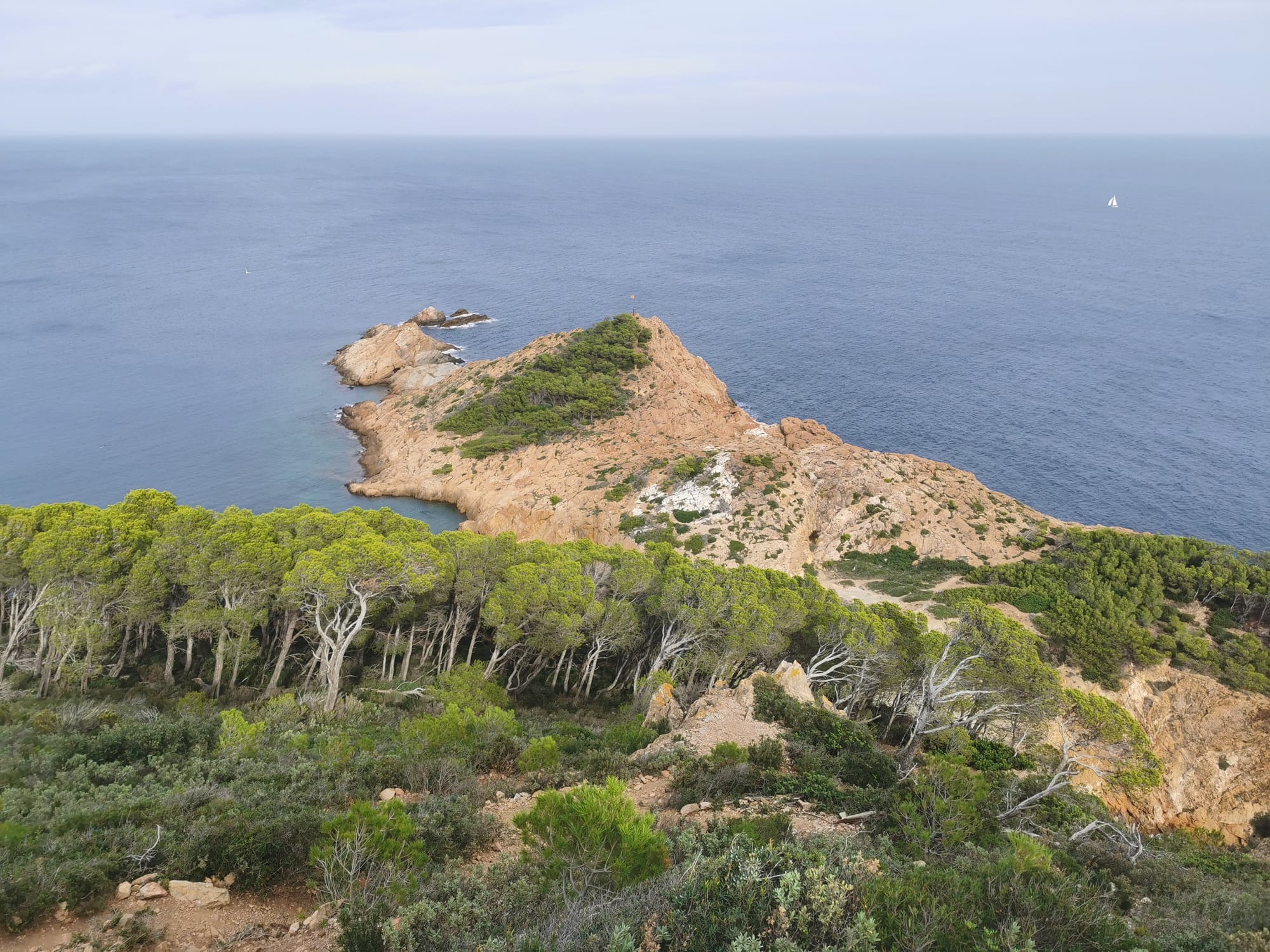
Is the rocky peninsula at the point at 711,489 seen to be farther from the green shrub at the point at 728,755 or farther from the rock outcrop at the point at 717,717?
the green shrub at the point at 728,755

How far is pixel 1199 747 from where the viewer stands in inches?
1161

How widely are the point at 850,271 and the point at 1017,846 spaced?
126 meters

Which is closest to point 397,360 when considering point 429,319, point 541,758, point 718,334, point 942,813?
point 429,319

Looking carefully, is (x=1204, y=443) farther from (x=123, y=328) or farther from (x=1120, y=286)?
(x=123, y=328)

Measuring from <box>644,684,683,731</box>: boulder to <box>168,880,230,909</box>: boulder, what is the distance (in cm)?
1293

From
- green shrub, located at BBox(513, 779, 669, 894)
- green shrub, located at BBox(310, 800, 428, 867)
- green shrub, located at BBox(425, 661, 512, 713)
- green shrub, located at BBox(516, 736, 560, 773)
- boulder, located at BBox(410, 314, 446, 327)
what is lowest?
green shrub, located at BBox(425, 661, 512, 713)

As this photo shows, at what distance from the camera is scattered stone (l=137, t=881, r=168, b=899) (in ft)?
36.6

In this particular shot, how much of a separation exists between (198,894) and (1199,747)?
36175 millimetres

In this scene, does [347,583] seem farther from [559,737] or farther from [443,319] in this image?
[443,319]

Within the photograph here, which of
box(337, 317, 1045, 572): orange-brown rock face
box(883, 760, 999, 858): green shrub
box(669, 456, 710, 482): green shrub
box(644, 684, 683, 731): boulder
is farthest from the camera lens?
box(669, 456, 710, 482): green shrub

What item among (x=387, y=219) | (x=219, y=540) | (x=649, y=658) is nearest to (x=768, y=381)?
Answer: (x=649, y=658)

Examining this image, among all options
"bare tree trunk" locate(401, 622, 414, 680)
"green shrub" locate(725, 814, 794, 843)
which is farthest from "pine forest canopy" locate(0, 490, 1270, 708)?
"green shrub" locate(725, 814, 794, 843)

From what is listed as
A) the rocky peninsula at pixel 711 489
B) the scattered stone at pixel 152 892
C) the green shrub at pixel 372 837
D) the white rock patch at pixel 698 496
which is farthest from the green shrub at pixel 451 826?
the white rock patch at pixel 698 496

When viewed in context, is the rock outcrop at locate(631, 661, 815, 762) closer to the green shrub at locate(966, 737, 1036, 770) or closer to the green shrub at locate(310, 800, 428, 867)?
the green shrub at locate(966, 737, 1036, 770)
